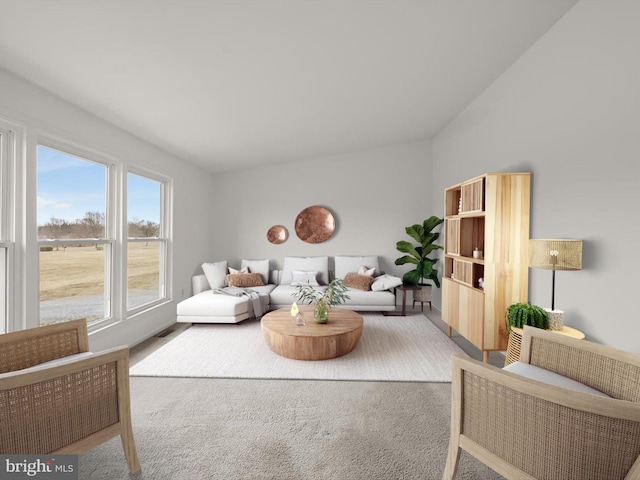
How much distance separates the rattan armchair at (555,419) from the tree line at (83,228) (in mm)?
3345

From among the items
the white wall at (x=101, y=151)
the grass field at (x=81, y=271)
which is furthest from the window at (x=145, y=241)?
the white wall at (x=101, y=151)

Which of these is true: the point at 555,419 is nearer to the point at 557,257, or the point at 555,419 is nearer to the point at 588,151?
the point at 557,257

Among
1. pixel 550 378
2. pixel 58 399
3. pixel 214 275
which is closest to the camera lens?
pixel 58 399

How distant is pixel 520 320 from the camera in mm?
2420

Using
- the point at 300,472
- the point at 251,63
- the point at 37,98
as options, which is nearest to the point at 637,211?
the point at 300,472

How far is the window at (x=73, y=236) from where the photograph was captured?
271 cm

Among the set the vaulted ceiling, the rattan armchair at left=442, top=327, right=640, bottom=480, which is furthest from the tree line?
the rattan armchair at left=442, top=327, right=640, bottom=480

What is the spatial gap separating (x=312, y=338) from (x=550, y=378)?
1.94 metres

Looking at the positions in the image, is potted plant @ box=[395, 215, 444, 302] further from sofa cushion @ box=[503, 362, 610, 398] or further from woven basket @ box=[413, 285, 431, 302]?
sofa cushion @ box=[503, 362, 610, 398]

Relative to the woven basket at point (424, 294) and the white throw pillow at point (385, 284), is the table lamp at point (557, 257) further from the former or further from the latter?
the woven basket at point (424, 294)

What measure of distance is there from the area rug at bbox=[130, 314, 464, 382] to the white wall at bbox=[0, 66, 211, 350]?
511 millimetres

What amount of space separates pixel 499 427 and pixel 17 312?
327 cm

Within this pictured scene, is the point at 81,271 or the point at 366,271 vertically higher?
the point at 81,271

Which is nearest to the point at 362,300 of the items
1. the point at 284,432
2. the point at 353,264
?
the point at 353,264
